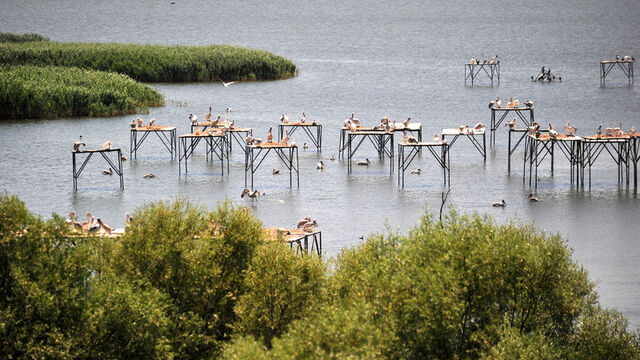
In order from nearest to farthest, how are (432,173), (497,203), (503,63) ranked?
(497,203) < (432,173) < (503,63)

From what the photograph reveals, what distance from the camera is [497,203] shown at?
2919 centimetres

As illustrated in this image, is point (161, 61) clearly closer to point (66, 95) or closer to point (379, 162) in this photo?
point (66, 95)

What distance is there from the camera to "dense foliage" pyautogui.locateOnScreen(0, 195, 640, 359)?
15.6 metres

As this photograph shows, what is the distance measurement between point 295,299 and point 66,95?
34.9 meters

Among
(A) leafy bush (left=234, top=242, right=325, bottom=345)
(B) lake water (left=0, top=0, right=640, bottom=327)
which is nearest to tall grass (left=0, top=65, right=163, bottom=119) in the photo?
(B) lake water (left=0, top=0, right=640, bottom=327)

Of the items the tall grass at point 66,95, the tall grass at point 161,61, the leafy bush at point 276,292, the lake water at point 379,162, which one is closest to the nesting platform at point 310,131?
the lake water at point 379,162

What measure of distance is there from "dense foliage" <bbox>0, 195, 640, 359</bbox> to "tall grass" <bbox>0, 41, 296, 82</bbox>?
50406mm

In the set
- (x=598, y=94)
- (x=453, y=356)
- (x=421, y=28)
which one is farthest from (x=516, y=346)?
(x=421, y=28)

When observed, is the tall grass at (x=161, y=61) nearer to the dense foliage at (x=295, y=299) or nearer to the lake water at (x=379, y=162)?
the lake water at (x=379, y=162)

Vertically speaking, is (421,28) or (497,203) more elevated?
(421,28)

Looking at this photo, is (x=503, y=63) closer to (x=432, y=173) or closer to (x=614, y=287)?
(x=432, y=173)

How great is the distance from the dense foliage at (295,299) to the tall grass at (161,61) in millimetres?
50406

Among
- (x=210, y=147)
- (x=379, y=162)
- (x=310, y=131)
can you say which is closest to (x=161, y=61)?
(x=310, y=131)

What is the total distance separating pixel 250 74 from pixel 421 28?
90033 mm
